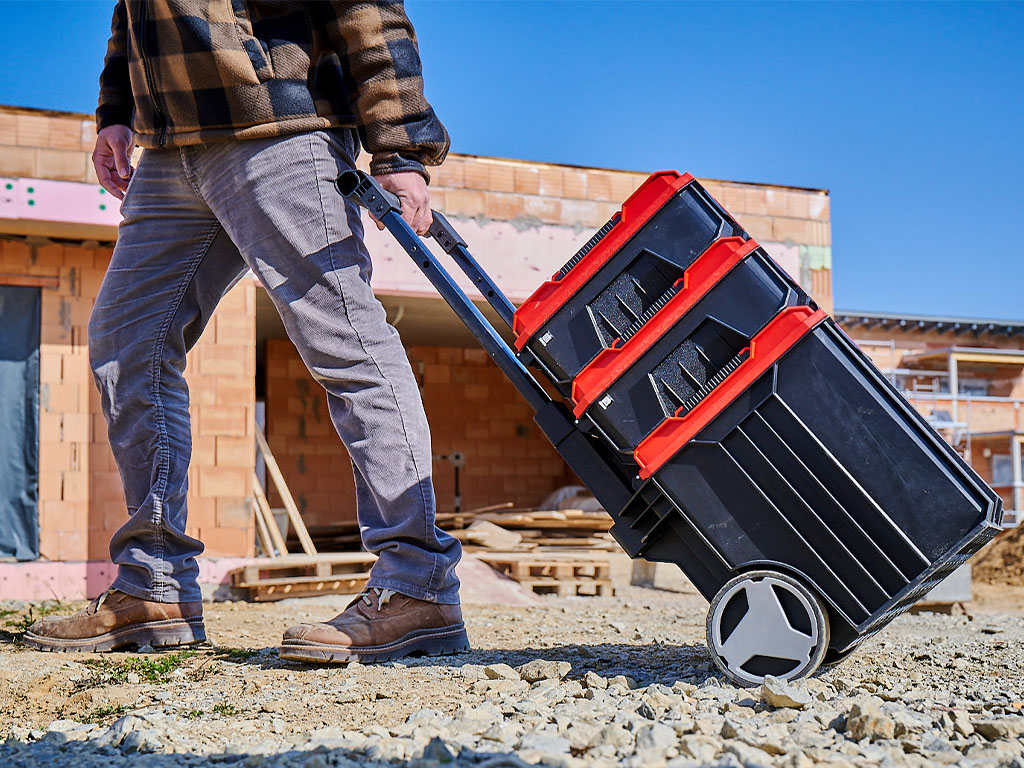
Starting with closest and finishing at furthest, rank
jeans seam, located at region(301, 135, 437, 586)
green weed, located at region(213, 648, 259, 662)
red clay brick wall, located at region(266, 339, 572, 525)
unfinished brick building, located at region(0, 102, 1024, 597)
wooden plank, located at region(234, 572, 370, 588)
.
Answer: jeans seam, located at region(301, 135, 437, 586)
green weed, located at region(213, 648, 259, 662)
wooden plank, located at region(234, 572, 370, 588)
unfinished brick building, located at region(0, 102, 1024, 597)
red clay brick wall, located at region(266, 339, 572, 525)

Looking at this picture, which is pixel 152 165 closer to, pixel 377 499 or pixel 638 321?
pixel 377 499

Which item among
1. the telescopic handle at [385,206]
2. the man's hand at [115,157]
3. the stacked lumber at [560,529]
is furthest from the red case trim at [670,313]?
the stacked lumber at [560,529]

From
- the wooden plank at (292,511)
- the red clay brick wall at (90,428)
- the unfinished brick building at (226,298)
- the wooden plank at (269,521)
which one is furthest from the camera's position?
the wooden plank at (292,511)

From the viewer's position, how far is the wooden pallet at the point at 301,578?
5.61 meters

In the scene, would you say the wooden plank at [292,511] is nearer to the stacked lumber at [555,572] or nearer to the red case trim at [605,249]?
the stacked lumber at [555,572]

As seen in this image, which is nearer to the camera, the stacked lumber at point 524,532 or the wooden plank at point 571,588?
the wooden plank at point 571,588

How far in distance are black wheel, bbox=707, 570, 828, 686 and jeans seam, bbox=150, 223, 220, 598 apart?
1.57 m

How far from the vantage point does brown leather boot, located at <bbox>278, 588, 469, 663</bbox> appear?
220cm

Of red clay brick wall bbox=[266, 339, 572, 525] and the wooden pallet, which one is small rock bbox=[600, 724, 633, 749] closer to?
the wooden pallet

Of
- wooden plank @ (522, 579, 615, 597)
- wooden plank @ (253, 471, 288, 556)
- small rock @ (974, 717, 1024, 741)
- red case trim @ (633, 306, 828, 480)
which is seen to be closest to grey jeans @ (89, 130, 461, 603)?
red case trim @ (633, 306, 828, 480)

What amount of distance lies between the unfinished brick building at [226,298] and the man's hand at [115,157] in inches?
128

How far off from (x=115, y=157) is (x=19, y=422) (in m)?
3.84

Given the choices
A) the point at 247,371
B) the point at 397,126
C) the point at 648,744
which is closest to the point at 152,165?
the point at 397,126

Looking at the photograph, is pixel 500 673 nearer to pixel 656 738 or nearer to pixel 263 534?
pixel 656 738
